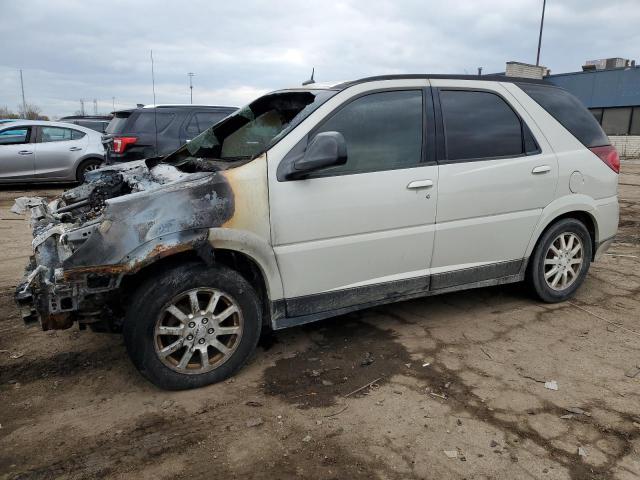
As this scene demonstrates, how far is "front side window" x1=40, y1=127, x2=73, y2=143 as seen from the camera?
11.3 metres

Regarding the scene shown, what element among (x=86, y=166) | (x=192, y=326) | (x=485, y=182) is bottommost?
(x=192, y=326)

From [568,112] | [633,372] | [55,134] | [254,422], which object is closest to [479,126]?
[568,112]

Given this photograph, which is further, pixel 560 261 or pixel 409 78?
pixel 560 261

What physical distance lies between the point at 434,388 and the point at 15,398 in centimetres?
259

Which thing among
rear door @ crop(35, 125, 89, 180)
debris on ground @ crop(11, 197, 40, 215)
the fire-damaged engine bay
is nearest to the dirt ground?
the fire-damaged engine bay

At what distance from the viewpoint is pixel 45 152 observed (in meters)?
11.2

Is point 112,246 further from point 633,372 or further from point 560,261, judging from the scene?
point 560,261

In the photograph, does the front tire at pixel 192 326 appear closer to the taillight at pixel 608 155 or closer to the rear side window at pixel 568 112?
the rear side window at pixel 568 112

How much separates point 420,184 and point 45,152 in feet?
33.7

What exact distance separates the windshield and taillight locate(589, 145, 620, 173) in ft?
8.30

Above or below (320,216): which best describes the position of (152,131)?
above

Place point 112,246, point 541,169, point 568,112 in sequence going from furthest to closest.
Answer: point 568,112
point 541,169
point 112,246

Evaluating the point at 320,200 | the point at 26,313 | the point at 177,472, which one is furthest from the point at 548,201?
the point at 26,313

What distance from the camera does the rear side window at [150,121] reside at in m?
8.59
